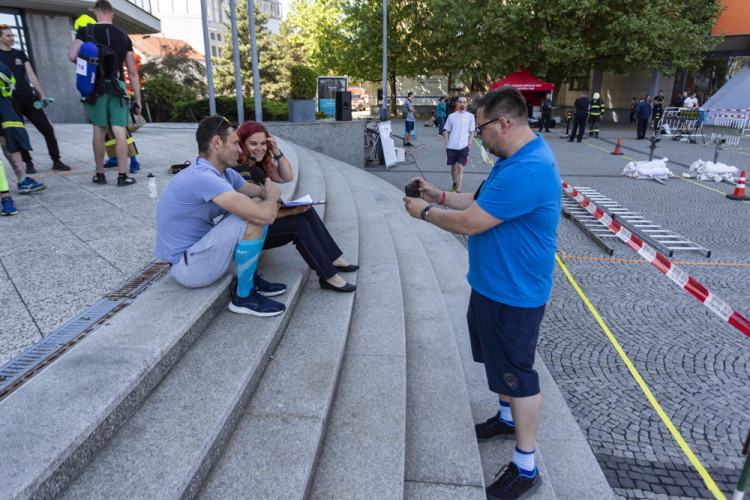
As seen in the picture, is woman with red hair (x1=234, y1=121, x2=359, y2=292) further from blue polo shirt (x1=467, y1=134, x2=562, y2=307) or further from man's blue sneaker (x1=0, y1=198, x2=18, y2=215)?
man's blue sneaker (x1=0, y1=198, x2=18, y2=215)

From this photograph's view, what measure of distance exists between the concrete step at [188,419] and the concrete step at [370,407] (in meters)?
0.50

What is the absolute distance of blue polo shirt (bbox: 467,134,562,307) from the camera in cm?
212

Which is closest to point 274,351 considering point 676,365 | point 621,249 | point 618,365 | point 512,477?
point 512,477

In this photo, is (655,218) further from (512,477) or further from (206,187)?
(206,187)

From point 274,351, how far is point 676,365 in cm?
308

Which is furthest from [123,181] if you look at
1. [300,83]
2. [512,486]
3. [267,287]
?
[300,83]

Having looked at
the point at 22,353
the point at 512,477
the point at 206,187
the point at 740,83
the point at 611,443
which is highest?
the point at 740,83

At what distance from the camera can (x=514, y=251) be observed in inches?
87.4

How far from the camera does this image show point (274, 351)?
2.97 m

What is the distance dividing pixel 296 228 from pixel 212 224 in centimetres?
64

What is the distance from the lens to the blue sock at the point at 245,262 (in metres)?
3.09

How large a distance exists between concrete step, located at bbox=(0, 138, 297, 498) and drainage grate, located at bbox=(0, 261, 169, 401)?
0.38 ft

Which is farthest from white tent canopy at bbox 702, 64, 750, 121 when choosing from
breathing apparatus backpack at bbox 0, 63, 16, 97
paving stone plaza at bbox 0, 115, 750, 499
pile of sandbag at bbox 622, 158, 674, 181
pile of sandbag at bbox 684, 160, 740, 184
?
breathing apparatus backpack at bbox 0, 63, 16, 97

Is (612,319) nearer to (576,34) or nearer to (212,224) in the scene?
(212,224)
